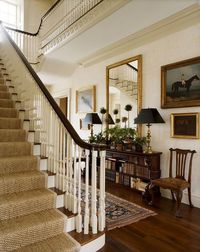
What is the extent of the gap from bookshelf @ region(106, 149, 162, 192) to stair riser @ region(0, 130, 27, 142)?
1.99m

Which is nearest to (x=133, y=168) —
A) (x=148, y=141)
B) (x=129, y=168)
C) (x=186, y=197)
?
(x=129, y=168)

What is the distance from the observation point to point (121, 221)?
2.85m

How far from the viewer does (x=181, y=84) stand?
379 cm

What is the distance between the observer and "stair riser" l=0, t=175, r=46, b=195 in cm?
232

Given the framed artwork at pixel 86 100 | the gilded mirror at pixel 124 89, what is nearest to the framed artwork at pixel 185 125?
the gilded mirror at pixel 124 89

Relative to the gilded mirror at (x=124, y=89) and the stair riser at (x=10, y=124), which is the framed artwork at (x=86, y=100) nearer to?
the gilded mirror at (x=124, y=89)

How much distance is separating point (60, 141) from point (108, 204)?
5.00ft

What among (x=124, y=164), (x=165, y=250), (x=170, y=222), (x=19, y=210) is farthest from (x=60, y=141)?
(x=124, y=164)

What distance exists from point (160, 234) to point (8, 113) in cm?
284

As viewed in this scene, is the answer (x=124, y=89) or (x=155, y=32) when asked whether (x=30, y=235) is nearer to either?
(x=124, y=89)

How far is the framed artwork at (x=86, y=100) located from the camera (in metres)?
5.93

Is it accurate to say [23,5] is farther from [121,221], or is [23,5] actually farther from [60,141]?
[121,221]

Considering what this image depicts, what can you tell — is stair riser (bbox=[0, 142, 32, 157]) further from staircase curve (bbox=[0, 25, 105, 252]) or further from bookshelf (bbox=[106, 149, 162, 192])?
bookshelf (bbox=[106, 149, 162, 192])

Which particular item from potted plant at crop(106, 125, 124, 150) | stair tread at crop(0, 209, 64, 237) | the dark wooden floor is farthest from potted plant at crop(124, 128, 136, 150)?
stair tread at crop(0, 209, 64, 237)
